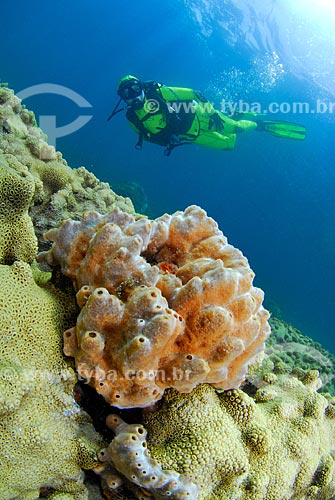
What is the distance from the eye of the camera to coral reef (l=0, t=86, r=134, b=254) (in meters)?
3.50

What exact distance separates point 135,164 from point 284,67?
6861cm

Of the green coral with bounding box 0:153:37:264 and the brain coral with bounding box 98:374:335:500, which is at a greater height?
the green coral with bounding box 0:153:37:264

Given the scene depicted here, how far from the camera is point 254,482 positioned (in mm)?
2215

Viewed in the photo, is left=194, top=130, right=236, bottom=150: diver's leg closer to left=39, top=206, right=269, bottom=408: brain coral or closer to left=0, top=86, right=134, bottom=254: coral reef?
left=0, top=86, right=134, bottom=254: coral reef

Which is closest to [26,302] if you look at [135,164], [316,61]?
[316,61]

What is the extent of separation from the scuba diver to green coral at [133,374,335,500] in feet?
25.7

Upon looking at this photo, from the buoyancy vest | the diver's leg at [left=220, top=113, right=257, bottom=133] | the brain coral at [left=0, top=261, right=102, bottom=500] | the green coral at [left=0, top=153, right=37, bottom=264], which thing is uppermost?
the diver's leg at [left=220, top=113, right=257, bottom=133]

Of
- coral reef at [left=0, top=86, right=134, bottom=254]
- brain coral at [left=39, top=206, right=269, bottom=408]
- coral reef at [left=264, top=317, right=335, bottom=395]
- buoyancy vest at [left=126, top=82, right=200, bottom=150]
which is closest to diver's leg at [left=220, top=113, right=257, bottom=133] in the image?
buoyancy vest at [left=126, top=82, right=200, bottom=150]

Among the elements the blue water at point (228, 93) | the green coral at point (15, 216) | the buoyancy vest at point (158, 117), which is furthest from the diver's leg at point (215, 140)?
the blue water at point (228, 93)

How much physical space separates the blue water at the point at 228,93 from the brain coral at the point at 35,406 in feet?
96.0

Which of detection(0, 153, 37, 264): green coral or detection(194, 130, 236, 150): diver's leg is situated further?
detection(194, 130, 236, 150): diver's leg

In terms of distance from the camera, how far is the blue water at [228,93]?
37.3m

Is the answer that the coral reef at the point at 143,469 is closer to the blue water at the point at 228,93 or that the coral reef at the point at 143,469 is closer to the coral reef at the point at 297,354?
the coral reef at the point at 297,354

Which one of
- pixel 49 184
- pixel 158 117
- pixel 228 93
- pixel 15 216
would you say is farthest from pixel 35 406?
pixel 228 93
